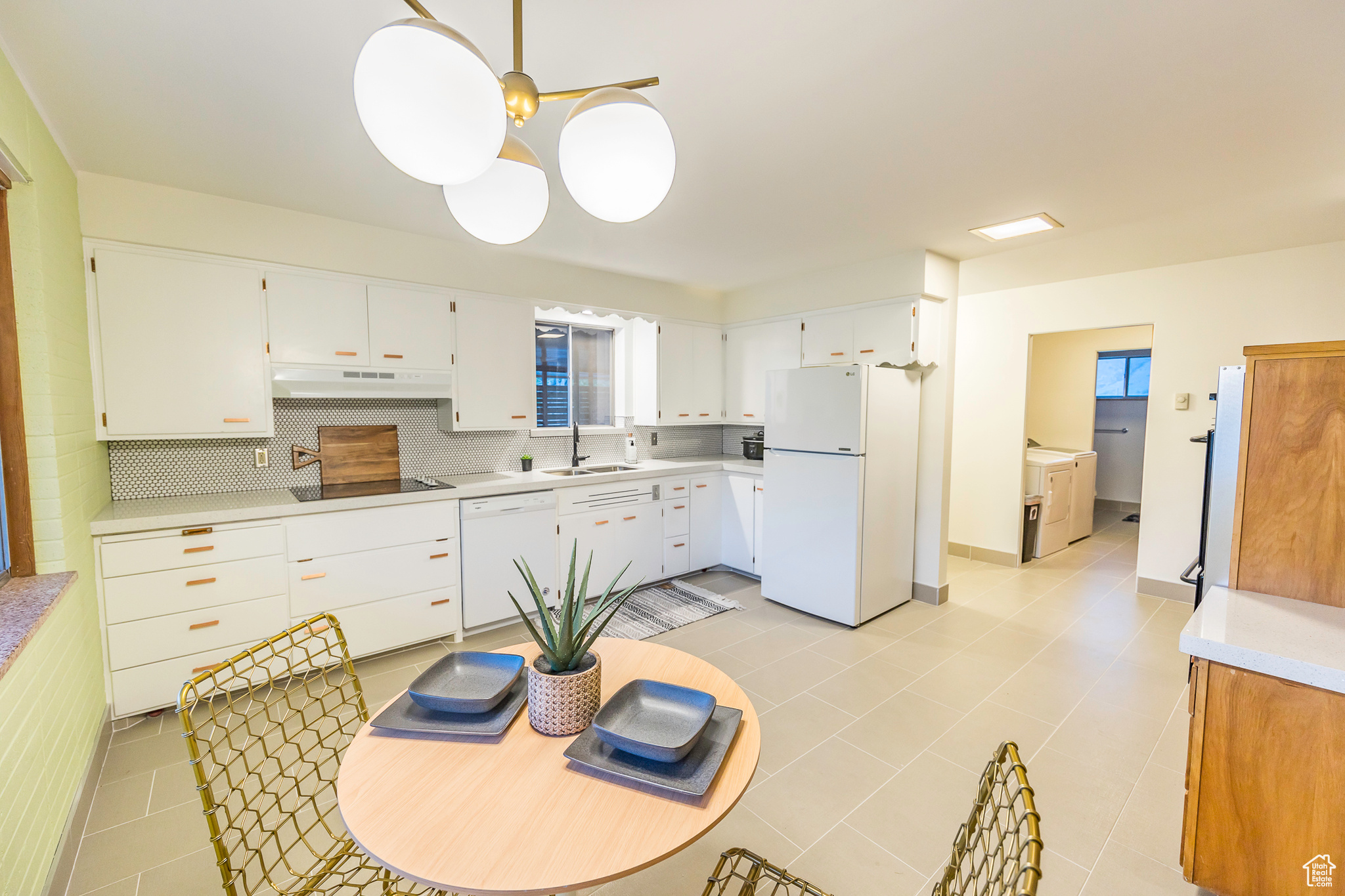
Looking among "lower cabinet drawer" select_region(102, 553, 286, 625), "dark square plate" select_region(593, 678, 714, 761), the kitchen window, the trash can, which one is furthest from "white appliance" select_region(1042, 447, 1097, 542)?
"lower cabinet drawer" select_region(102, 553, 286, 625)

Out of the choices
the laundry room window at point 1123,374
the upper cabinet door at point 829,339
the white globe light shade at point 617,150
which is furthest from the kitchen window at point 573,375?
the laundry room window at point 1123,374

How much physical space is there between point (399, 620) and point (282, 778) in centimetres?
111

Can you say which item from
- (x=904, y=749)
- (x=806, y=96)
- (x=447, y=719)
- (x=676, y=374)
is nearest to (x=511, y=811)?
(x=447, y=719)

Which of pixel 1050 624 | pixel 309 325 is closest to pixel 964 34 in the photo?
pixel 309 325

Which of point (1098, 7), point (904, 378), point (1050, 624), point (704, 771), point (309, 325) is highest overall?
point (1098, 7)

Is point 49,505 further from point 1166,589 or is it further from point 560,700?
point 1166,589

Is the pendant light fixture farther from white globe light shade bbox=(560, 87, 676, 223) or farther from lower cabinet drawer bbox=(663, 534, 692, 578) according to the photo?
lower cabinet drawer bbox=(663, 534, 692, 578)

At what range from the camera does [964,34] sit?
151 cm

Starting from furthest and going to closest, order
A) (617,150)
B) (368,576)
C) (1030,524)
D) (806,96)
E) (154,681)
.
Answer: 1. (1030,524)
2. (368,576)
3. (154,681)
4. (806,96)
5. (617,150)

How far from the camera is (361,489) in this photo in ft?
10.1

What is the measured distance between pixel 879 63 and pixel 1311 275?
3.56 metres

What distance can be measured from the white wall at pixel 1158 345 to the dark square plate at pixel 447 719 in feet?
13.8

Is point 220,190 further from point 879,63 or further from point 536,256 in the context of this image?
point 879,63

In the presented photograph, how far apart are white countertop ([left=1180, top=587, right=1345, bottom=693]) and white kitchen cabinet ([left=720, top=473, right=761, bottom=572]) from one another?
283 cm
